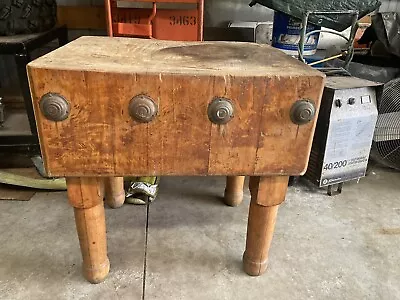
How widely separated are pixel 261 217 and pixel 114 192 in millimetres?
649

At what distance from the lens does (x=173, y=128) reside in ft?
3.24

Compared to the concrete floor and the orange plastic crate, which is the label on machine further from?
the orange plastic crate

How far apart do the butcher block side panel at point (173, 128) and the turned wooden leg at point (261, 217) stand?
69 millimetres

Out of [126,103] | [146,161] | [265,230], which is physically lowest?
[265,230]

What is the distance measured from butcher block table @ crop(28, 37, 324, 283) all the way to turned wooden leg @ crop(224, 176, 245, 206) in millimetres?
474

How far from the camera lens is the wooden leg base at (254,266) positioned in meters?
1.26

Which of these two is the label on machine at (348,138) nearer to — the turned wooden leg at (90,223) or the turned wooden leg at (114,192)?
the turned wooden leg at (114,192)

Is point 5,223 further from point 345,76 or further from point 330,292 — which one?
point 345,76

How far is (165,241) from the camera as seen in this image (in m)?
1.43

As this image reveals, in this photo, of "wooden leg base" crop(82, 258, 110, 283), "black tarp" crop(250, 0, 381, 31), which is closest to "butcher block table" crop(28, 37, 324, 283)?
"wooden leg base" crop(82, 258, 110, 283)

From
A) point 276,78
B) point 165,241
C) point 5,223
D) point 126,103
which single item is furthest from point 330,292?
point 5,223

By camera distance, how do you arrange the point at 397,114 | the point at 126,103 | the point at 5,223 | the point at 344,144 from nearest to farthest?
1. the point at 126,103
2. the point at 5,223
3. the point at 344,144
4. the point at 397,114

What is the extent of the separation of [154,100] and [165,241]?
0.65 meters

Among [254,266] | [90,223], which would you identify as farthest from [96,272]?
[254,266]
